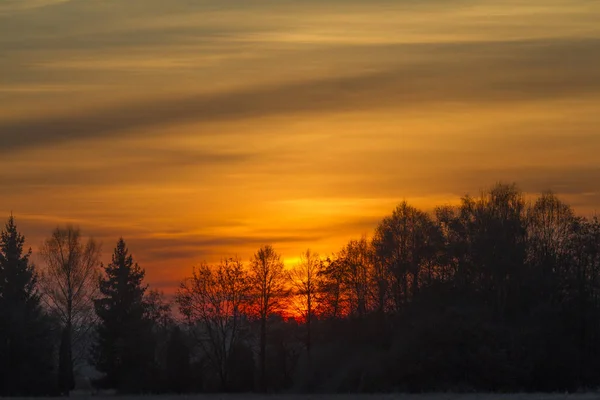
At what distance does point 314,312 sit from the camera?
8962 cm

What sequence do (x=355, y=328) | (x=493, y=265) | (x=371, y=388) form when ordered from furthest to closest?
1. (x=355, y=328)
2. (x=493, y=265)
3. (x=371, y=388)

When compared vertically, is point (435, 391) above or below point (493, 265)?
below

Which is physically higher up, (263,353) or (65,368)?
(263,353)

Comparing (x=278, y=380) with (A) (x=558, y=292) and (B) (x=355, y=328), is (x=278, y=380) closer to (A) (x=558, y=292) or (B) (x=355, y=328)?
(B) (x=355, y=328)

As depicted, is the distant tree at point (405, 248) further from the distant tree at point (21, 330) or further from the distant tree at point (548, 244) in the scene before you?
the distant tree at point (21, 330)

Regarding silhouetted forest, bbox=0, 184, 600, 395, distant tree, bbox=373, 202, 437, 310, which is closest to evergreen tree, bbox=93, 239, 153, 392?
silhouetted forest, bbox=0, 184, 600, 395

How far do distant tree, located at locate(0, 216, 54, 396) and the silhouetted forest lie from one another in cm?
9

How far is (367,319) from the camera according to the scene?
3307 inches

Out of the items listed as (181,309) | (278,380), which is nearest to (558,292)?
(278,380)

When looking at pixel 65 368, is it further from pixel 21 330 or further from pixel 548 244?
pixel 548 244

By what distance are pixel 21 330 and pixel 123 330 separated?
8.19 m

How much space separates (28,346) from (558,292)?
39.2m

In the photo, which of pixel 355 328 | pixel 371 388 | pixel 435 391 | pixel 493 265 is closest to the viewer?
pixel 435 391

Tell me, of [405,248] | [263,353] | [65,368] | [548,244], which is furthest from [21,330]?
[548,244]
